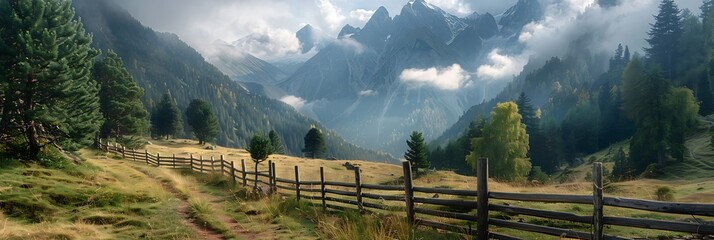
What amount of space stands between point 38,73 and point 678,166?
5817 centimetres

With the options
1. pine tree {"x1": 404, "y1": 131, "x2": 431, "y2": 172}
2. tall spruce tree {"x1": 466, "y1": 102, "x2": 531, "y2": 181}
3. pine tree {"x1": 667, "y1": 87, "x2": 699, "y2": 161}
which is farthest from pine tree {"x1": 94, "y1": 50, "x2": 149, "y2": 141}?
pine tree {"x1": 667, "y1": 87, "x2": 699, "y2": 161}

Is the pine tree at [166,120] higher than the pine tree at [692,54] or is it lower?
lower

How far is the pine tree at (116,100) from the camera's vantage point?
160 ft

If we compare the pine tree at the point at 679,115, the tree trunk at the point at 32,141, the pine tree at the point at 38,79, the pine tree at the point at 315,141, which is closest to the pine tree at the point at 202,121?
the pine tree at the point at 315,141

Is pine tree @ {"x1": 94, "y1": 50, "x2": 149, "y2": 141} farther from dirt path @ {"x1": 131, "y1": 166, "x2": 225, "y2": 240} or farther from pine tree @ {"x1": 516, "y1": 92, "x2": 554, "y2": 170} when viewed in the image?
pine tree @ {"x1": 516, "y1": 92, "x2": 554, "y2": 170}

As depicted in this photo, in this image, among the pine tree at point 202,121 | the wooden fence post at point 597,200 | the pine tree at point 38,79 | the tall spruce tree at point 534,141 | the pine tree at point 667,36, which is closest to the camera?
the wooden fence post at point 597,200

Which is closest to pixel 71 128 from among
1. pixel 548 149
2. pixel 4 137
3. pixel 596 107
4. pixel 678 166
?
pixel 4 137

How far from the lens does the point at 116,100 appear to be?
163 feet

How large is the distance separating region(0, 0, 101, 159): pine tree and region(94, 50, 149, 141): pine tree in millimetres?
28914

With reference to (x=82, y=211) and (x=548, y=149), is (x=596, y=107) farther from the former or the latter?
(x=82, y=211)

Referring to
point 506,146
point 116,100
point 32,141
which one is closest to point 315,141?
point 116,100

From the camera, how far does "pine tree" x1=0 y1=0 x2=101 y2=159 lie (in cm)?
2008

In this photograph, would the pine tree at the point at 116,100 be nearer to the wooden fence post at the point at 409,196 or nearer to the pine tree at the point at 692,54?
the wooden fence post at the point at 409,196

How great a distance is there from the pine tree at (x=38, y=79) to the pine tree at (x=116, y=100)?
94.9 feet
